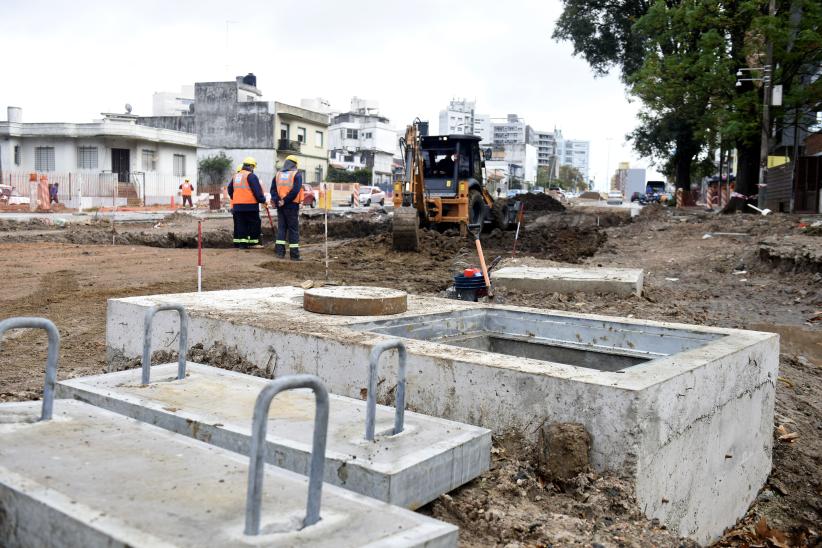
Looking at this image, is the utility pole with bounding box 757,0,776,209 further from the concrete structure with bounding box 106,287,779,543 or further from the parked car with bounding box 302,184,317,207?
the concrete structure with bounding box 106,287,779,543

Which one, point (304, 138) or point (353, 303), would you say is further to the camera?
point (304, 138)

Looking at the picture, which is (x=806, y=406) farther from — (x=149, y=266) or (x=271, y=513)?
(x=149, y=266)

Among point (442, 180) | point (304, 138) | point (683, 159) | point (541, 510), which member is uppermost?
point (304, 138)

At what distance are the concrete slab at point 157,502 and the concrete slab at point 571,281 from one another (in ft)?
22.8

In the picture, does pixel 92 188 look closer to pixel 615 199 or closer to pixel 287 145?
pixel 287 145

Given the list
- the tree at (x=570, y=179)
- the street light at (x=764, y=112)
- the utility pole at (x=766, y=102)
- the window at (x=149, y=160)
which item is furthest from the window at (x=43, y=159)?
the tree at (x=570, y=179)

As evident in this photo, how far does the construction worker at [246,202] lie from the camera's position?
1477 cm

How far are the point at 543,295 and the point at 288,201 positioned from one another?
6.60m

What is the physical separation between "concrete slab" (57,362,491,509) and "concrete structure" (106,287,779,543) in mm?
410

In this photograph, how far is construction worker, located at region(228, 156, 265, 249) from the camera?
48.5ft

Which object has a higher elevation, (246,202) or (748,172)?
(748,172)

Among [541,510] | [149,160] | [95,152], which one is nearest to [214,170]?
Answer: [149,160]

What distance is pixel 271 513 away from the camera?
2.58 metres

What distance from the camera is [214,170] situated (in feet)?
180
